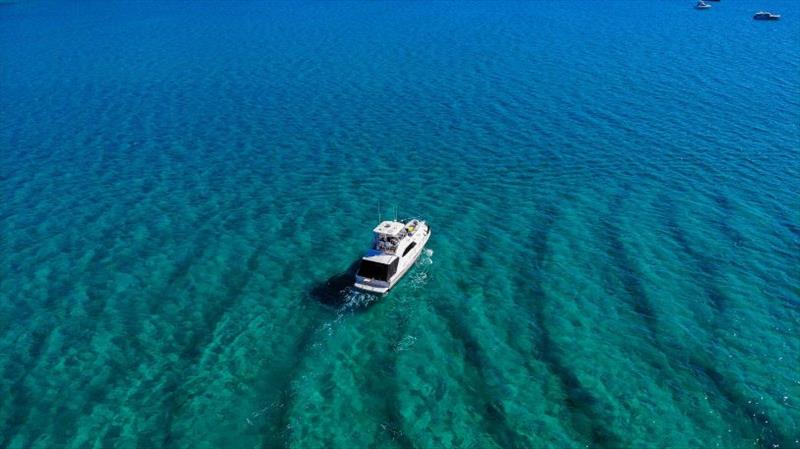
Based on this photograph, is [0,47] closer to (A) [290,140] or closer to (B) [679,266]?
(A) [290,140]

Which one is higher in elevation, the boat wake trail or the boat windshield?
the boat windshield

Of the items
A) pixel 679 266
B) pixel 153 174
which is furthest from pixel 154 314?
pixel 679 266

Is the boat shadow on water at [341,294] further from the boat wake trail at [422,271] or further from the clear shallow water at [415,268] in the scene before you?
the boat wake trail at [422,271]

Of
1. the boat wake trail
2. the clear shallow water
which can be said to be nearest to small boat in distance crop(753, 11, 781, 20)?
the clear shallow water

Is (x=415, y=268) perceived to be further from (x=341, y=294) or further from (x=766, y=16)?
(x=766, y=16)

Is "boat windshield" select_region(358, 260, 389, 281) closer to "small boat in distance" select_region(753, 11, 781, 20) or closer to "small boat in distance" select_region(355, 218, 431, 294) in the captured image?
"small boat in distance" select_region(355, 218, 431, 294)
